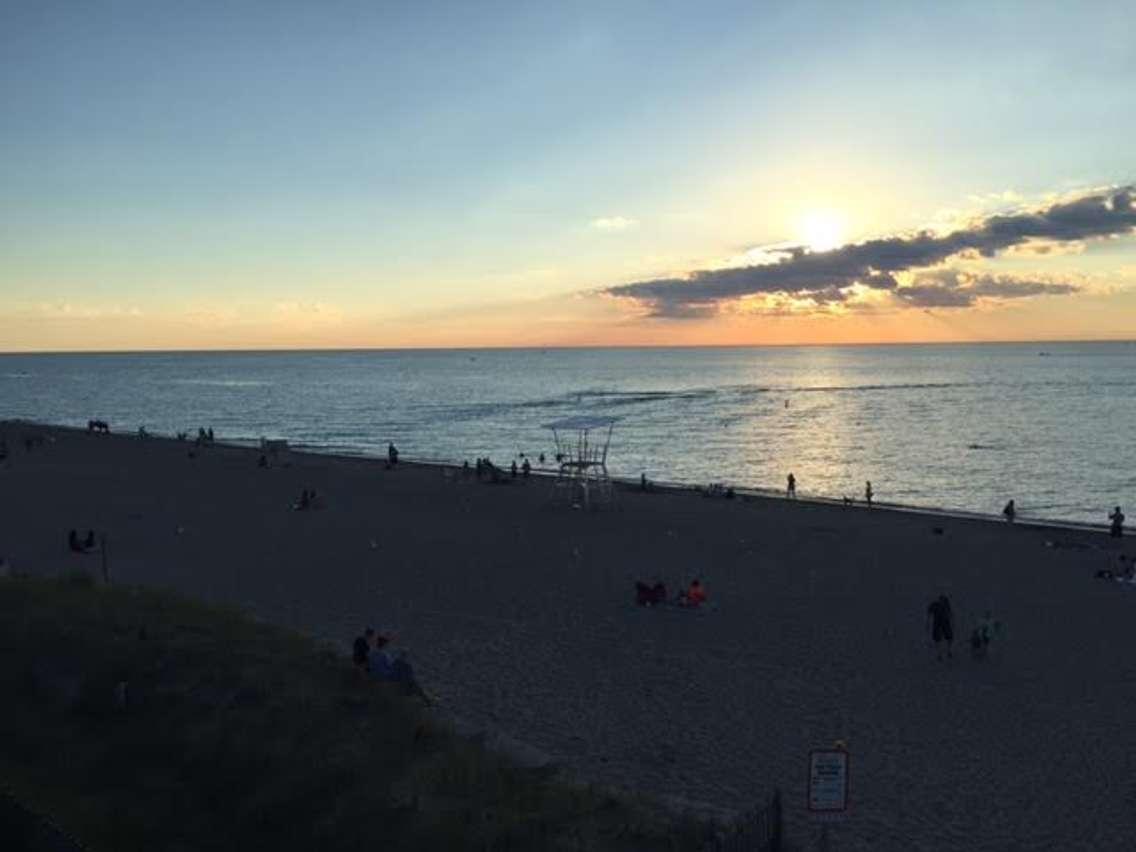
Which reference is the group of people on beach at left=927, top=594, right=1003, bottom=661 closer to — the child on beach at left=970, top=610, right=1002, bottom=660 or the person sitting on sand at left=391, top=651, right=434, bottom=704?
the child on beach at left=970, top=610, right=1002, bottom=660

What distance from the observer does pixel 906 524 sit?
35250mm

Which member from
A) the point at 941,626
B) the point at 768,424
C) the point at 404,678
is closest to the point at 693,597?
the point at 941,626

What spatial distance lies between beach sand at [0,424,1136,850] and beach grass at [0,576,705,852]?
2408mm

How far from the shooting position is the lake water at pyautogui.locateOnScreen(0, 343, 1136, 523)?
178 ft

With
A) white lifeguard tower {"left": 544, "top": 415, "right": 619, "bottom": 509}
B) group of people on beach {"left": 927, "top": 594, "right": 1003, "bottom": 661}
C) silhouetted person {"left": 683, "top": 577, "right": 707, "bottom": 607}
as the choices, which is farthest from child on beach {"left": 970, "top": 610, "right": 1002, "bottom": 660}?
white lifeguard tower {"left": 544, "top": 415, "right": 619, "bottom": 509}

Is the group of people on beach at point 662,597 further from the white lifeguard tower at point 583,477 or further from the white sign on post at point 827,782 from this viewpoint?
the white sign on post at point 827,782

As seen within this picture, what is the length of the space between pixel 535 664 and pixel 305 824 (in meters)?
7.78

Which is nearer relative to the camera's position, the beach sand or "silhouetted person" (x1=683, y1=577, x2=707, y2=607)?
the beach sand

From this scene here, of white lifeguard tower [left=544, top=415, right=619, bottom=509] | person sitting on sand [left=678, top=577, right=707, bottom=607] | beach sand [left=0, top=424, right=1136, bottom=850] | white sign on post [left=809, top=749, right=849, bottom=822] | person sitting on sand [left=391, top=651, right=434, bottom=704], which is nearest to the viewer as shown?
white sign on post [left=809, top=749, right=849, bottom=822]

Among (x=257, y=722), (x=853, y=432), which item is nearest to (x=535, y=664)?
(x=257, y=722)

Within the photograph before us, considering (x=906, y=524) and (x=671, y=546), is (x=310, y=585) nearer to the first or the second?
(x=671, y=546)

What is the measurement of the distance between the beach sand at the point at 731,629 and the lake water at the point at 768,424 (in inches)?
676

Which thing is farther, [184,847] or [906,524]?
[906,524]

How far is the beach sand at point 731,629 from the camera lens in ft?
41.3
